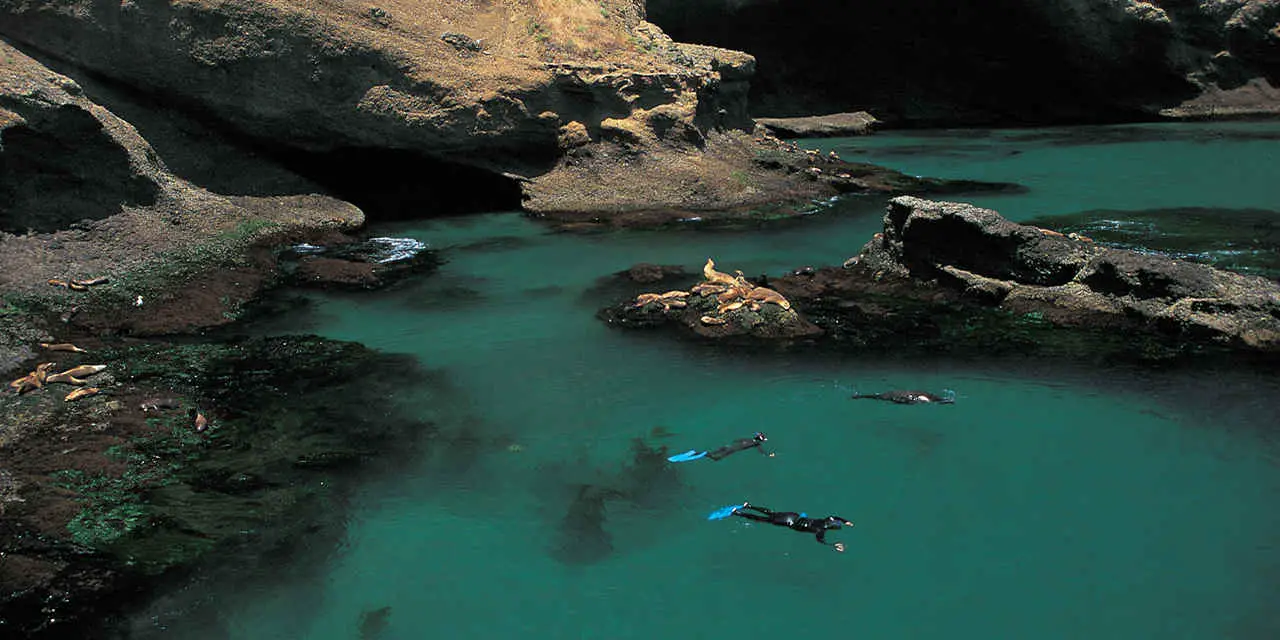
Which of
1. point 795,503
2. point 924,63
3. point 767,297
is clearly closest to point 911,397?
point 795,503

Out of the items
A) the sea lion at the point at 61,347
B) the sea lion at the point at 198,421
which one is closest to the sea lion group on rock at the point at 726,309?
the sea lion at the point at 198,421

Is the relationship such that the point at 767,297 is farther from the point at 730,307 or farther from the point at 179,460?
the point at 179,460

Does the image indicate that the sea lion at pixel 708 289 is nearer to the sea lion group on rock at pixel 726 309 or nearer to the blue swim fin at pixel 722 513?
the sea lion group on rock at pixel 726 309

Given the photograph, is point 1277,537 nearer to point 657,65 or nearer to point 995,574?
point 995,574

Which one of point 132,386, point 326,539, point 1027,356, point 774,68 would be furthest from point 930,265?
point 774,68

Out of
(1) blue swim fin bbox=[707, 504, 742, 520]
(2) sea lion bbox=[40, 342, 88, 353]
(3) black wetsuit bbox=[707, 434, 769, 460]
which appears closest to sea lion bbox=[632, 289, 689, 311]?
(3) black wetsuit bbox=[707, 434, 769, 460]

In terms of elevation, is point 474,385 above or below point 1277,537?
below
